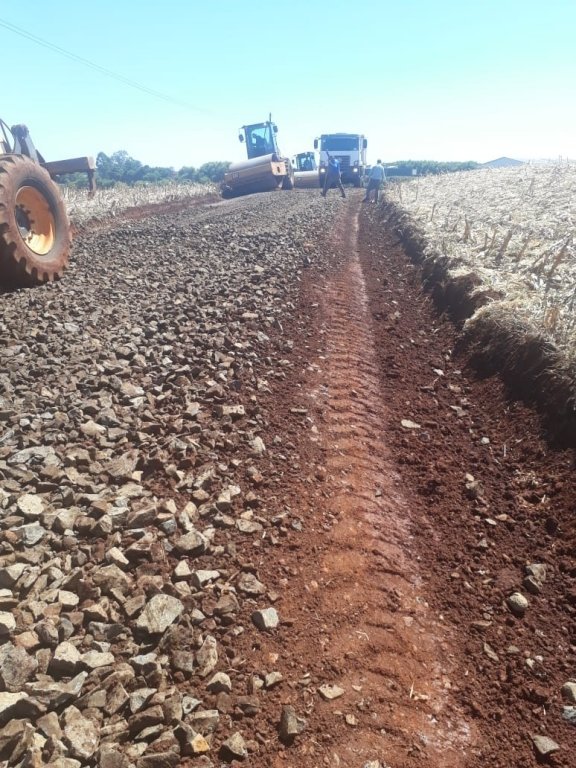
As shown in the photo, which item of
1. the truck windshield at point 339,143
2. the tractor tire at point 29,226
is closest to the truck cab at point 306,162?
the truck windshield at point 339,143

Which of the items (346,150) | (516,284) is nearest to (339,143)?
(346,150)

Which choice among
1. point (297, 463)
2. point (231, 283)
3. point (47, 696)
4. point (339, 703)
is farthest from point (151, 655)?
point (231, 283)

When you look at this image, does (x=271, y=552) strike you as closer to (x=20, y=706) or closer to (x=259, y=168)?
(x=20, y=706)

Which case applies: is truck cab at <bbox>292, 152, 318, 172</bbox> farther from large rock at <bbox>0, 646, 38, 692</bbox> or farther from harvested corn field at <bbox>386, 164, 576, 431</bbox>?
large rock at <bbox>0, 646, 38, 692</bbox>

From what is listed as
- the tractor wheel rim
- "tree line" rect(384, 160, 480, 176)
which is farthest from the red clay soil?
"tree line" rect(384, 160, 480, 176)

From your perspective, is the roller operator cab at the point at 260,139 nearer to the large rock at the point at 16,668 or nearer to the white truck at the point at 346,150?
the white truck at the point at 346,150

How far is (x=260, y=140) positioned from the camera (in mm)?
30469

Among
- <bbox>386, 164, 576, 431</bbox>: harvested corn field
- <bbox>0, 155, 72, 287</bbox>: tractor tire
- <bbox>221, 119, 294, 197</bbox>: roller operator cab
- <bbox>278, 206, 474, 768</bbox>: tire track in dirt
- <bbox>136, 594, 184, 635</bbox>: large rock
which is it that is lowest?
<bbox>278, 206, 474, 768</bbox>: tire track in dirt

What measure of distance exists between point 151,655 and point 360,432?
9.59ft

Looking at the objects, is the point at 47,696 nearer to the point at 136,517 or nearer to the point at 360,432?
the point at 136,517

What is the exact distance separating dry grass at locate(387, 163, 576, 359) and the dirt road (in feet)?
3.52

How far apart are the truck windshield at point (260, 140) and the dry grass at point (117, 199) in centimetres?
362

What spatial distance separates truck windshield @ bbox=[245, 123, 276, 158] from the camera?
98.9 ft

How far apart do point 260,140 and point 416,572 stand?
31.8 m
